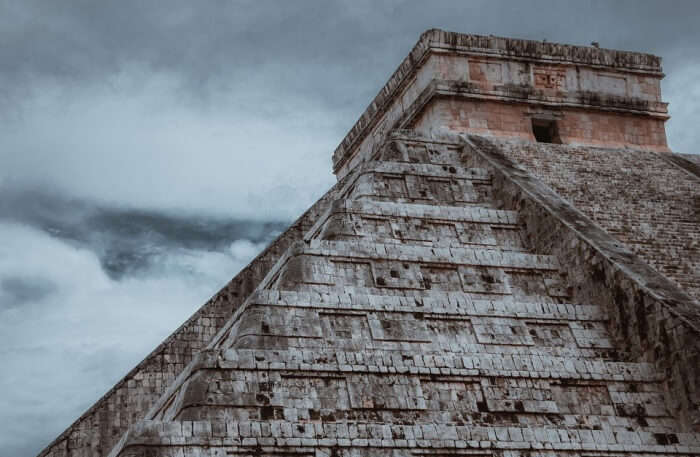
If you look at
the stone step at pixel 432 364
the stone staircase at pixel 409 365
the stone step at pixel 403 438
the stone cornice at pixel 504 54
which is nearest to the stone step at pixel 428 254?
the stone staircase at pixel 409 365

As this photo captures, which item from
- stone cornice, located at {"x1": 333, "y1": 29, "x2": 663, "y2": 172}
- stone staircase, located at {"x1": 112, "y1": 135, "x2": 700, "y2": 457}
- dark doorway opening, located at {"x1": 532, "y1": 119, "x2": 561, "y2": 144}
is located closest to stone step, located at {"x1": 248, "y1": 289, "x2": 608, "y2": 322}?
stone staircase, located at {"x1": 112, "y1": 135, "x2": 700, "y2": 457}

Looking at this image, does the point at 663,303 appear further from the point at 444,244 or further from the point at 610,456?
the point at 444,244

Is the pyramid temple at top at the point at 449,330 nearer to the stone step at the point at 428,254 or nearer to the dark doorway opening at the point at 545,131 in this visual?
the stone step at the point at 428,254

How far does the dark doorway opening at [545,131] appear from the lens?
56.5 feet

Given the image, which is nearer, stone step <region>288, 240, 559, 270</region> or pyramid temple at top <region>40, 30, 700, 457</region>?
pyramid temple at top <region>40, 30, 700, 457</region>

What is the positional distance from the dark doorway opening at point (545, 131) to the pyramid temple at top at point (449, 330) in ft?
5.06

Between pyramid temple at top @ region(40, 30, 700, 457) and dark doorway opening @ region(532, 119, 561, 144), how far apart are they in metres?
1.54

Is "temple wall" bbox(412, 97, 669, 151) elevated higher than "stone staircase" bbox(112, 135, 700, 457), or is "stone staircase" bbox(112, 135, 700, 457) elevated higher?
"temple wall" bbox(412, 97, 669, 151)

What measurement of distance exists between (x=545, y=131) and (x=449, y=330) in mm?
7505

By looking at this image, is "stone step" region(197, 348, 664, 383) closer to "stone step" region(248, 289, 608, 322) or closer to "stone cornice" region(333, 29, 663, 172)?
"stone step" region(248, 289, 608, 322)

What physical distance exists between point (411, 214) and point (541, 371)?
9.14 feet

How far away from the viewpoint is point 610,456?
9.89m

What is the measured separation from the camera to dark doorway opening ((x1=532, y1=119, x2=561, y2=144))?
17.2 meters

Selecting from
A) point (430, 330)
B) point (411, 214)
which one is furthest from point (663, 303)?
point (411, 214)
